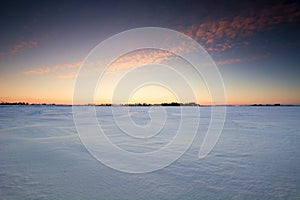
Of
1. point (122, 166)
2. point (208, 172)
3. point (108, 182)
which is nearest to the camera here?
point (108, 182)

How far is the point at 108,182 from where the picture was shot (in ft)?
12.8

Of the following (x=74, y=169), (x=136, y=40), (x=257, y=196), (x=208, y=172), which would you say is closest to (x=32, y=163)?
(x=74, y=169)

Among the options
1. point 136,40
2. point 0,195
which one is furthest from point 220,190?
point 136,40

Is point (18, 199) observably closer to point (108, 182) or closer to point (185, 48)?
point (108, 182)

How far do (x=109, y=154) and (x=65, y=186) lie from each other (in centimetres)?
234

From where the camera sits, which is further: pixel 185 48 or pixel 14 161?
pixel 185 48

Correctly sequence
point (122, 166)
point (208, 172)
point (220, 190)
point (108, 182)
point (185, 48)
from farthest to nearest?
point (185, 48), point (122, 166), point (208, 172), point (108, 182), point (220, 190)

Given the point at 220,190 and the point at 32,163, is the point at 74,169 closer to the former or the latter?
the point at 32,163

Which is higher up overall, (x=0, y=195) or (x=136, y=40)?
(x=136, y=40)

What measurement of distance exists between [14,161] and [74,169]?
69.2 inches

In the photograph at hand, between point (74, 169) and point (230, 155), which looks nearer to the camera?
point (74, 169)

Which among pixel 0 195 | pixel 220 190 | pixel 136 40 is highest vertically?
pixel 136 40

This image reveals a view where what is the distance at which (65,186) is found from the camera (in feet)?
12.0

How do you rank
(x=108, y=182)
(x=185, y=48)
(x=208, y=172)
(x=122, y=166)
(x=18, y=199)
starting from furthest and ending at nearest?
(x=185, y=48) → (x=122, y=166) → (x=208, y=172) → (x=108, y=182) → (x=18, y=199)
